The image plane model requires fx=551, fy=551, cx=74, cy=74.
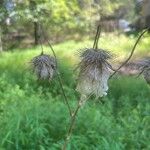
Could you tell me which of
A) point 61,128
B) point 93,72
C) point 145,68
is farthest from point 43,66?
point 61,128

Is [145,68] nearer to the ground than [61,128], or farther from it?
farther from it

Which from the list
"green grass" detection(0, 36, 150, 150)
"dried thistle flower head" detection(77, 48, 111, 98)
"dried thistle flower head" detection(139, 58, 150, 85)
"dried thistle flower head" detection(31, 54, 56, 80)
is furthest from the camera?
"green grass" detection(0, 36, 150, 150)

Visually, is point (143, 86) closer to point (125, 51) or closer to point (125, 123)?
point (125, 123)

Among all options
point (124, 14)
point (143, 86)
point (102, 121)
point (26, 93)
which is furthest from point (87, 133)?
point (124, 14)

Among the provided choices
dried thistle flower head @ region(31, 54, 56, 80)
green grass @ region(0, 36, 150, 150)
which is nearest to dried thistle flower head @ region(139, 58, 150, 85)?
dried thistle flower head @ region(31, 54, 56, 80)

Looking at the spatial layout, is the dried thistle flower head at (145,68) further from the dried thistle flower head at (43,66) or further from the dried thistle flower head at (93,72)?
the dried thistle flower head at (43,66)

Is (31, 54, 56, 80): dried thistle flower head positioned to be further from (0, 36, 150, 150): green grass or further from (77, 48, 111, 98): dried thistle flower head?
(0, 36, 150, 150): green grass

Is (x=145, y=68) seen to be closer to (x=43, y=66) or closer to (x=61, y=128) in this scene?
(x=43, y=66)
